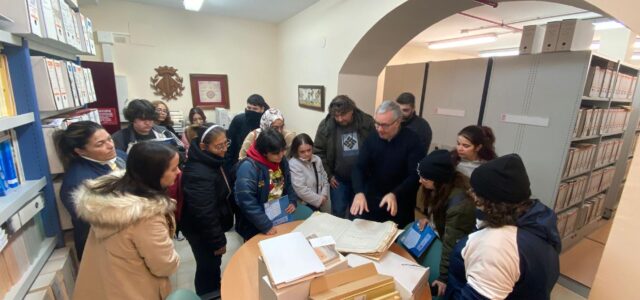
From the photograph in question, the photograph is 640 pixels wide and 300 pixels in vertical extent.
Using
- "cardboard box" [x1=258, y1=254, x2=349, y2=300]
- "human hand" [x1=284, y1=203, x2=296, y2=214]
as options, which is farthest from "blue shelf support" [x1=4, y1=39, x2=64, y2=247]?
"cardboard box" [x1=258, y1=254, x2=349, y2=300]

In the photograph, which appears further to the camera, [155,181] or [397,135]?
[397,135]

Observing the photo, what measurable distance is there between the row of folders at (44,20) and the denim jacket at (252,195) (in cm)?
119

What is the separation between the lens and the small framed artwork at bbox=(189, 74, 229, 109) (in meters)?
4.52

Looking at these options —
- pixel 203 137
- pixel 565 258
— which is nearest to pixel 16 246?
pixel 203 137

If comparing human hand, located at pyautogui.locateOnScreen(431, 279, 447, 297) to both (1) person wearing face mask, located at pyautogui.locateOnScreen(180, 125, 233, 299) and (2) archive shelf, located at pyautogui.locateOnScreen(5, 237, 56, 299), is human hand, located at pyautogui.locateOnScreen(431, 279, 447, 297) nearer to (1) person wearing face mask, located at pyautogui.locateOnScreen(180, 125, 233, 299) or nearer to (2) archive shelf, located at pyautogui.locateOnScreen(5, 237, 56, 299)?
(1) person wearing face mask, located at pyautogui.locateOnScreen(180, 125, 233, 299)

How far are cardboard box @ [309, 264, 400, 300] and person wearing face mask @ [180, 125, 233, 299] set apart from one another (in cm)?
100

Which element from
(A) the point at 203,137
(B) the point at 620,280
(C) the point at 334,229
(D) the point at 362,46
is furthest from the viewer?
(D) the point at 362,46

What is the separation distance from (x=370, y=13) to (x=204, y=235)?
249cm

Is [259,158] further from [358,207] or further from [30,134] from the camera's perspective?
[30,134]

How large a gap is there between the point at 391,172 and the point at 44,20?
2195 mm

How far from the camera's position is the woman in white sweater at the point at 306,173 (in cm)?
219

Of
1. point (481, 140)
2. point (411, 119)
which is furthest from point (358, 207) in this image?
point (411, 119)

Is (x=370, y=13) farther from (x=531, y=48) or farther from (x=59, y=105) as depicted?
(x=59, y=105)

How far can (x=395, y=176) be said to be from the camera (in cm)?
197
